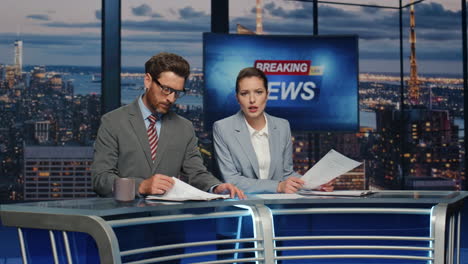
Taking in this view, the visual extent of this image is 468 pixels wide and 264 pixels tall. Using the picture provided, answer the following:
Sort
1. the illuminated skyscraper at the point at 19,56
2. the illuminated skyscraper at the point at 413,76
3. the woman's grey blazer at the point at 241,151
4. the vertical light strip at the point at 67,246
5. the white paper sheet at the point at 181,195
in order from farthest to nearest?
1. the illuminated skyscraper at the point at 413,76
2. the illuminated skyscraper at the point at 19,56
3. the woman's grey blazer at the point at 241,151
4. the white paper sheet at the point at 181,195
5. the vertical light strip at the point at 67,246

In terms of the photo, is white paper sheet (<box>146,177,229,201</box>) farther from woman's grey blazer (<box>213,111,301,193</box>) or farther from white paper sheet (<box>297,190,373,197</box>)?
woman's grey blazer (<box>213,111,301,193</box>)

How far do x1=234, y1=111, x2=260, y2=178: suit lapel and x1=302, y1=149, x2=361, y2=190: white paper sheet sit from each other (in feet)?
1.32

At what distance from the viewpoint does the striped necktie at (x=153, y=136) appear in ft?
8.50

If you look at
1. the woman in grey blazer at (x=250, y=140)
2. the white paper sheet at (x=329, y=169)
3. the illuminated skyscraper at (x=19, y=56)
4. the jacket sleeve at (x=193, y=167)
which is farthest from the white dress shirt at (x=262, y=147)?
the illuminated skyscraper at (x=19, y=56)

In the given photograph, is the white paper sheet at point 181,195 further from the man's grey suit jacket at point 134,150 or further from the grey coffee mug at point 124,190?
the man's grey suit jacket at point 134,150

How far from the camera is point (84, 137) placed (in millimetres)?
6898

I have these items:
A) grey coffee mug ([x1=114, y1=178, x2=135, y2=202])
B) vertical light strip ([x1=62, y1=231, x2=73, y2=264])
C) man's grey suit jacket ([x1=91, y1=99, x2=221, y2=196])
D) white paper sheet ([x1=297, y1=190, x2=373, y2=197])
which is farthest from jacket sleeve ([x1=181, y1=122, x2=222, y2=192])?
vertical light strip ([x1=62, y1=231, x2=73, y2=264])

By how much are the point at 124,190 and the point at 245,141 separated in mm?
822

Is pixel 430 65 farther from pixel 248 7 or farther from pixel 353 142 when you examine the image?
pixel 248 7

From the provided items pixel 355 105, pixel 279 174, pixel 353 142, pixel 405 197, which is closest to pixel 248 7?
pixel 353 142

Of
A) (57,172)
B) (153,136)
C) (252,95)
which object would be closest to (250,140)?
(252,95)

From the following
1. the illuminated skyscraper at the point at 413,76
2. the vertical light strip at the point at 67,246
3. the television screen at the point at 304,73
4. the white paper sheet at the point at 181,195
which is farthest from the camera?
the illuminated skyscraper at the point at 413,76

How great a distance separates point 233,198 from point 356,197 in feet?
1.48

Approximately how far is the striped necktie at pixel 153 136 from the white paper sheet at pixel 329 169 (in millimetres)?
623
